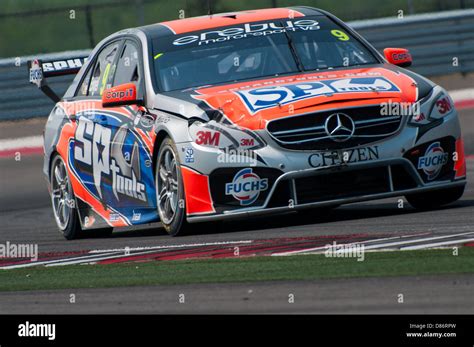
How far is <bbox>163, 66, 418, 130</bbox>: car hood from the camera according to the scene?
31.4 ft

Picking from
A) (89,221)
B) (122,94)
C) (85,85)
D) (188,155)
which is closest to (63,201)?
(89,221)

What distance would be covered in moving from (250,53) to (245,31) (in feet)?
0.92

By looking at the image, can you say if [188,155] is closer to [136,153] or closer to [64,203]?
[136,153]

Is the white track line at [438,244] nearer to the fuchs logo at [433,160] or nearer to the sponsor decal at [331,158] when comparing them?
the sponsor decal at [331,158]

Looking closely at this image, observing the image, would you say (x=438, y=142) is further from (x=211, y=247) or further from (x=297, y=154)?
(x=211, y=247)

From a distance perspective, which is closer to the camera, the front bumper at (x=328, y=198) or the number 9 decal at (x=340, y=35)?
the front bumper at (x=328, y=198)

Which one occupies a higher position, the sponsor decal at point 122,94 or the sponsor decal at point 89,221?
the sponsor decal at point 122,94

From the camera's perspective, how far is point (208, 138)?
966 centimetres

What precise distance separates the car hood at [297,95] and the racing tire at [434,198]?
848 millimetres

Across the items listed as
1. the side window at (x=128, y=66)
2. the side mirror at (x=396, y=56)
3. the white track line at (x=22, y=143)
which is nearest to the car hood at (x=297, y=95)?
the side mirror at (x=396, y=56)

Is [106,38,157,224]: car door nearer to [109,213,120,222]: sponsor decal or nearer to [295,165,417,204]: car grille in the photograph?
[109,213,120,222]: sponsor decal

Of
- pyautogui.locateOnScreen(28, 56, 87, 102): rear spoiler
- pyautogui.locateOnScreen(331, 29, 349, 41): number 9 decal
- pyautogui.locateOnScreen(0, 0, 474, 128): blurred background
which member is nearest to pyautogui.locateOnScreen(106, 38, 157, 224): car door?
pyautogui.locateOnScreen(331, 29, 349, 41): number 9 decal

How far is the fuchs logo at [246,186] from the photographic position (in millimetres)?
9633

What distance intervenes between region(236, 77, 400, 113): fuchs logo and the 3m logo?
1.00 feet
